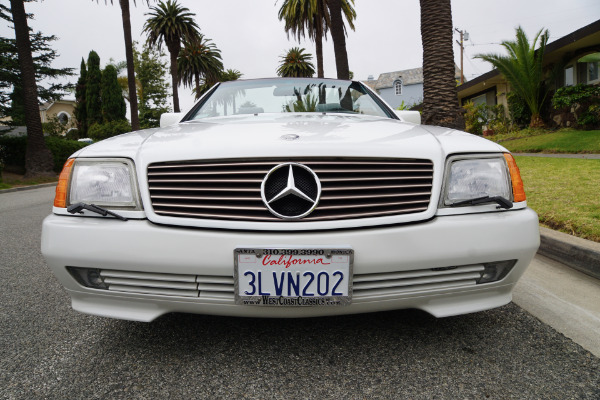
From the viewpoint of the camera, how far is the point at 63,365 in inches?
66.2

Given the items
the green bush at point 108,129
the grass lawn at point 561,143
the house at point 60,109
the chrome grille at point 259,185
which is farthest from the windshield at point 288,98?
the house at point 60,109

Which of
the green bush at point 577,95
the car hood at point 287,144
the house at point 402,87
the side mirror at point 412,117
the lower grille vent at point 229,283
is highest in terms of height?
the house at point 402,87

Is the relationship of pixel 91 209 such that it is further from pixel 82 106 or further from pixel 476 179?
pixel 82 106

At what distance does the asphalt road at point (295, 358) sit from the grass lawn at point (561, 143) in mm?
9807

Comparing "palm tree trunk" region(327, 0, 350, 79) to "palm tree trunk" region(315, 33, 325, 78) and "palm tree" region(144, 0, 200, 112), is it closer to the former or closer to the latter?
"palm tree trunk" region(315, 33, 325, 78)

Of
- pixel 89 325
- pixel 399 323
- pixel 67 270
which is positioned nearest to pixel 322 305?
pixel 399 323

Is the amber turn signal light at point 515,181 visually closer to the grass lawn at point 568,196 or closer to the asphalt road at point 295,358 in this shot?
the asphalt road at point 295,358

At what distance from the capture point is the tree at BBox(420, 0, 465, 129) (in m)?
6.57

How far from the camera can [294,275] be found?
1.47 metres

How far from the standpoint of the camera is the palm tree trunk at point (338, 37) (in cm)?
1096

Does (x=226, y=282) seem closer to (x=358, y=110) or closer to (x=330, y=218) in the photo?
(x=330, y=218)

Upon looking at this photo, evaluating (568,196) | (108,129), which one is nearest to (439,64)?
(568,196)

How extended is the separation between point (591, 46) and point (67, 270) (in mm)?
17154

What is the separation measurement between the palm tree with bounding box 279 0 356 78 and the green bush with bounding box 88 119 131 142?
18455mm
